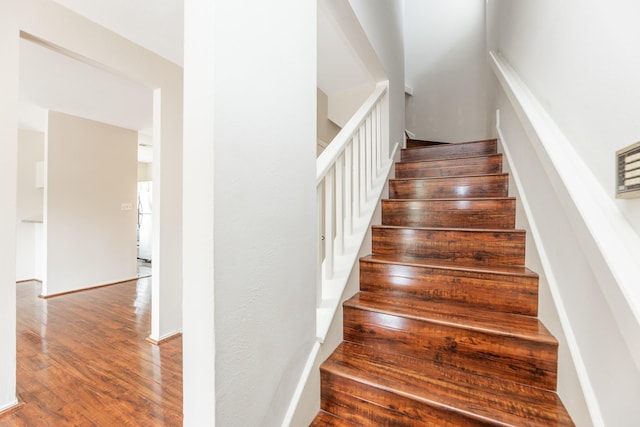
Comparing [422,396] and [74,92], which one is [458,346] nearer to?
[422,396]

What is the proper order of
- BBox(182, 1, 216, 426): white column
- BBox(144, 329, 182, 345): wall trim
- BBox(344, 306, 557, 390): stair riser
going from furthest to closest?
1. BBox(144, 329, 182, 345): wall trim
2. BBox(344, 306, 557, 390): stair riser
3. BBox(182, 1, 216, 426): white column

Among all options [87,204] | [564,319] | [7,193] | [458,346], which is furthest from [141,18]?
[87,204]

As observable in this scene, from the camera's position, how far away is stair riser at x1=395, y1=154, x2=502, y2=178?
2129 millimetres

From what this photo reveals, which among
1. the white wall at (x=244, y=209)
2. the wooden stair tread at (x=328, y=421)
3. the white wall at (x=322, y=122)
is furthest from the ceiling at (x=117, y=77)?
the wooden stair tread at (x=328, y=421)

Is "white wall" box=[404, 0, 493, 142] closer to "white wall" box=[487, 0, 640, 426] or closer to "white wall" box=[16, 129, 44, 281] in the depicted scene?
"white wall" box=[487, 0, 640, 426]

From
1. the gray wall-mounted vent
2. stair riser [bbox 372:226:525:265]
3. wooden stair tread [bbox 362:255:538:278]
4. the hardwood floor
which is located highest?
the gray wall-mounted vent

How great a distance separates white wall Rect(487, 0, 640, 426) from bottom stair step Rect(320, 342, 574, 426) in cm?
13

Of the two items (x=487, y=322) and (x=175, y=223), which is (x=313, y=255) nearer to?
(x=487, y=322)

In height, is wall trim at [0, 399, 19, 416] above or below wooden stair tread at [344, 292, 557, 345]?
below

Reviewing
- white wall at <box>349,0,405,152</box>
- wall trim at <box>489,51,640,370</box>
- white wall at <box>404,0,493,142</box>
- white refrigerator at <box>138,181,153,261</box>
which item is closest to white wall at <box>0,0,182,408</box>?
white wall at <box>349,0,405,152</box>

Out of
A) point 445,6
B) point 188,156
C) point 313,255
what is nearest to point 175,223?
point 313,255

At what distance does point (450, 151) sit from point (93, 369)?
3409 mm

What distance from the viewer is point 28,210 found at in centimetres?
449

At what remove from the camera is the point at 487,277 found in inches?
52.4
